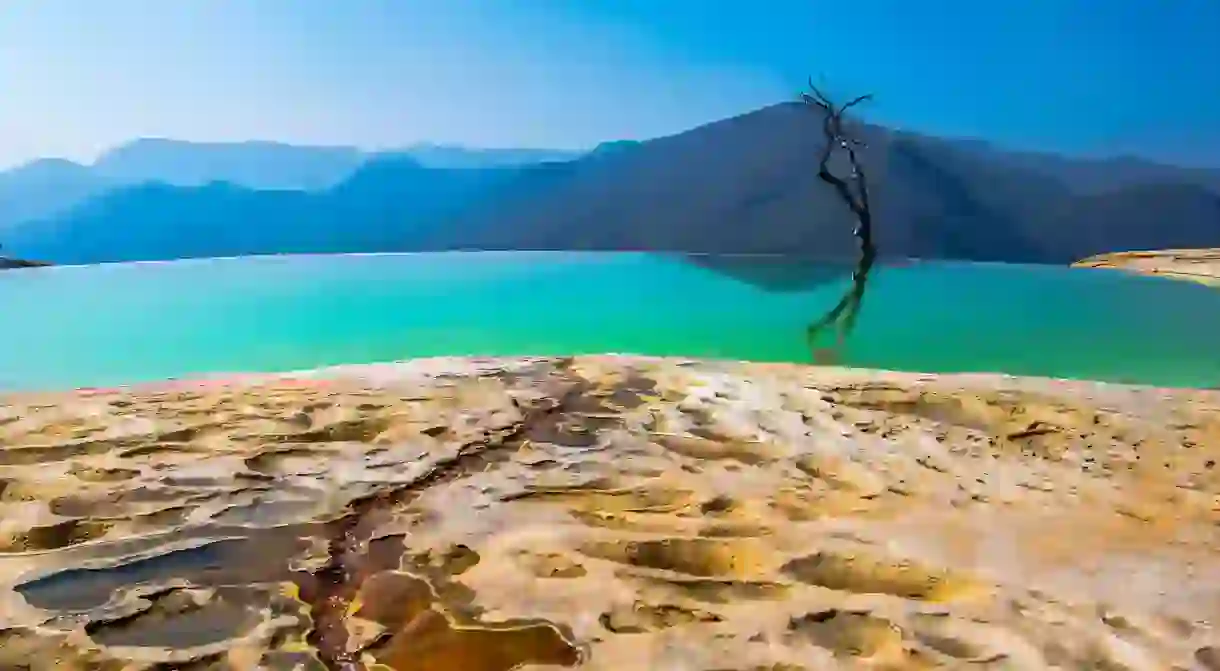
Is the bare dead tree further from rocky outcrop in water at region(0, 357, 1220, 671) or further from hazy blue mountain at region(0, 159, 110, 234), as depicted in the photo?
hazy blue mountain at region(0, 159, 110, 234)

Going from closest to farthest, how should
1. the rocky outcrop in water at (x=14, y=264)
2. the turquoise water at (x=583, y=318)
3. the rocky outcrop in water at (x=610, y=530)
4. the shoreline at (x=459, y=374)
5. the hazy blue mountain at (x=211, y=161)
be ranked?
1. the rocky outcrop in water at (x=610, y=530)
2. the shoreline at (x=459, y=374)
3. the turquoise water at (x=583, y=318)
4. the rocky outcrop in water at (x=14, y=264)
5. the hazy blue mountain at (x=211, y=161)

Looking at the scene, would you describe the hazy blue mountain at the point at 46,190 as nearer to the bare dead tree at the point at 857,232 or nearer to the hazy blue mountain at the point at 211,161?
the hazy blue mountain at the point at 211,161

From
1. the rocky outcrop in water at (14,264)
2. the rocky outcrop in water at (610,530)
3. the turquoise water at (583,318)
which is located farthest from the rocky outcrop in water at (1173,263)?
the rocky outcrop in water at (14,264)

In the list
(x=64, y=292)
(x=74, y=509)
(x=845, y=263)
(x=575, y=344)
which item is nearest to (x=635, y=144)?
(x=845, y=263)

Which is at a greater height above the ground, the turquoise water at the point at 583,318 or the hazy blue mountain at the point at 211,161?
the hazy blue mountain at the point at 211,161

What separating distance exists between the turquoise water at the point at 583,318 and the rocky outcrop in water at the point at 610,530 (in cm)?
176

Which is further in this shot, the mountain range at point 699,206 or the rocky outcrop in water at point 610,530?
the mountain range at point 699,206

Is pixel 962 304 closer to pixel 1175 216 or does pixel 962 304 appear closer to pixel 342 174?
pixel 1175 216

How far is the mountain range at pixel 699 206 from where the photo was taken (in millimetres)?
17438

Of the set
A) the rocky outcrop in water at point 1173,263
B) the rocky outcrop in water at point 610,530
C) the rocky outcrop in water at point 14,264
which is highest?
the rocky outcrop in water at point 1173,263

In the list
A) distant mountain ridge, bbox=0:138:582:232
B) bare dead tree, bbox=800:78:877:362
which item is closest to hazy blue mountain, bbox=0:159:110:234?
distant mountain ridge, bbox=0:138:582:232

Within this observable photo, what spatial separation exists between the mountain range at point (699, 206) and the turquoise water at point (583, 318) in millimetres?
6557

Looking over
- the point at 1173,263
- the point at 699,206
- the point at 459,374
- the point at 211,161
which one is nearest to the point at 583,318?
the point at 459,374

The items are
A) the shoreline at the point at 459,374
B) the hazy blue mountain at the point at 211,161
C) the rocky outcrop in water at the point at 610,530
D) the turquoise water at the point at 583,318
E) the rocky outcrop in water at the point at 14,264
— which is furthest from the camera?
the hazy blue mountain at the point at 211,161
